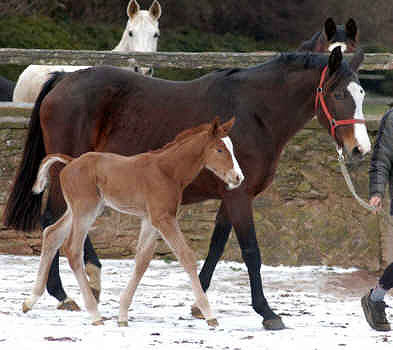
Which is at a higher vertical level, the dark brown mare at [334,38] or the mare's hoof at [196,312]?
the dark brown mare at [334,38]

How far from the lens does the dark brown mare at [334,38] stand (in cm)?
767

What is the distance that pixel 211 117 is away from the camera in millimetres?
5688

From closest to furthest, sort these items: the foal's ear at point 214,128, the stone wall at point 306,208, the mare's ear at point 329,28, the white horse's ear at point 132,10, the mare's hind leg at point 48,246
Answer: the foal's ear at point 214,128
the mare's hind leg at point 48,246
the mare's ear at point 329,28
the stone wall at point 306,208
the white horse's ear at point 132,10

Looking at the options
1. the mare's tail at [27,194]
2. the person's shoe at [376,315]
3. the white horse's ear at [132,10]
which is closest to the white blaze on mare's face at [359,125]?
the person's shoe at [376,315]

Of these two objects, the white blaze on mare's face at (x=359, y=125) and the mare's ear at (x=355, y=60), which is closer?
the white blaze on mare's face at (x=359, y=125)

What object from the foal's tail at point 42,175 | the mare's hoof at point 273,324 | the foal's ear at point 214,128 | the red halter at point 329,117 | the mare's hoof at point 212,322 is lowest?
the mare's hoof at point 273,324

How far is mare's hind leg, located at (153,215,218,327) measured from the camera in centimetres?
471

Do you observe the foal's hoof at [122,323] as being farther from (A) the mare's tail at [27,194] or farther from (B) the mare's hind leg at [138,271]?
(A) the mare's tail at [27,194]

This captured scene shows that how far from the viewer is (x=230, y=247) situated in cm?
821

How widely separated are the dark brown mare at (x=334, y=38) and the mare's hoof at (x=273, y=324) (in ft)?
10.9

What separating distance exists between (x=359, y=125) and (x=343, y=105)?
0.57 ft

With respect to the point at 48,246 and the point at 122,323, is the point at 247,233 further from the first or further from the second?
the point at 48,246

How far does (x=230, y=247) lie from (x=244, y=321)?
2.72 metres

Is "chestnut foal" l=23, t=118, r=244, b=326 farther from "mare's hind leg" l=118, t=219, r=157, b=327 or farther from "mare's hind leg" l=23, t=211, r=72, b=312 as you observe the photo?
"mare's hind leg" l=23, t=211, r=72, b=312
